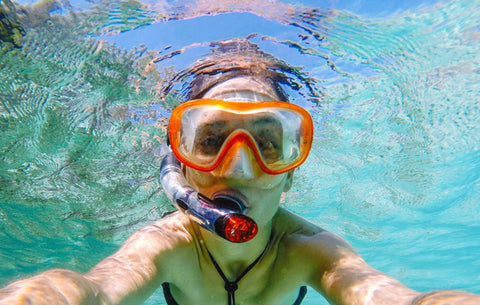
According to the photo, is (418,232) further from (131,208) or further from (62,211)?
(62,211)

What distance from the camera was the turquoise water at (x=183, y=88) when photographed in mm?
5062

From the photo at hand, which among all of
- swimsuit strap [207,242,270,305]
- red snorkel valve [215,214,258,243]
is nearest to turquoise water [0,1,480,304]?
red snorkel valve [215,214,258,243]

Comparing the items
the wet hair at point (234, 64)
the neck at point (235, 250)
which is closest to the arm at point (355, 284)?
the neck at point (235, 250)

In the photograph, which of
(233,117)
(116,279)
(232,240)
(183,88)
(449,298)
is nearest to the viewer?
(449,298)

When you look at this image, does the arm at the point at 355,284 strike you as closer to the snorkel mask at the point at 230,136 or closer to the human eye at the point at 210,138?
the snorkel mask at the point at 230,136

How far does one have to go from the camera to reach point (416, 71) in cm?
642

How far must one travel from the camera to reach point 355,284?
8.23ft

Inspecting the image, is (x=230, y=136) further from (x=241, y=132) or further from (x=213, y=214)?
(x=213, y=214)

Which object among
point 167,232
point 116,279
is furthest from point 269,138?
point 116,279

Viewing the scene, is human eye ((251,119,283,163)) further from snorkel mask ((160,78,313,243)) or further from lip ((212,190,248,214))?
lip ((212,190,248,214))

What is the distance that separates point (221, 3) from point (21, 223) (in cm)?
1241

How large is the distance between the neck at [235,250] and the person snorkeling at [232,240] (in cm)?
1

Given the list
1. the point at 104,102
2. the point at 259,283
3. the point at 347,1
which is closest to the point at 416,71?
the point at 347,1

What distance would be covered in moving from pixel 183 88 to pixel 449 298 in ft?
18.0
